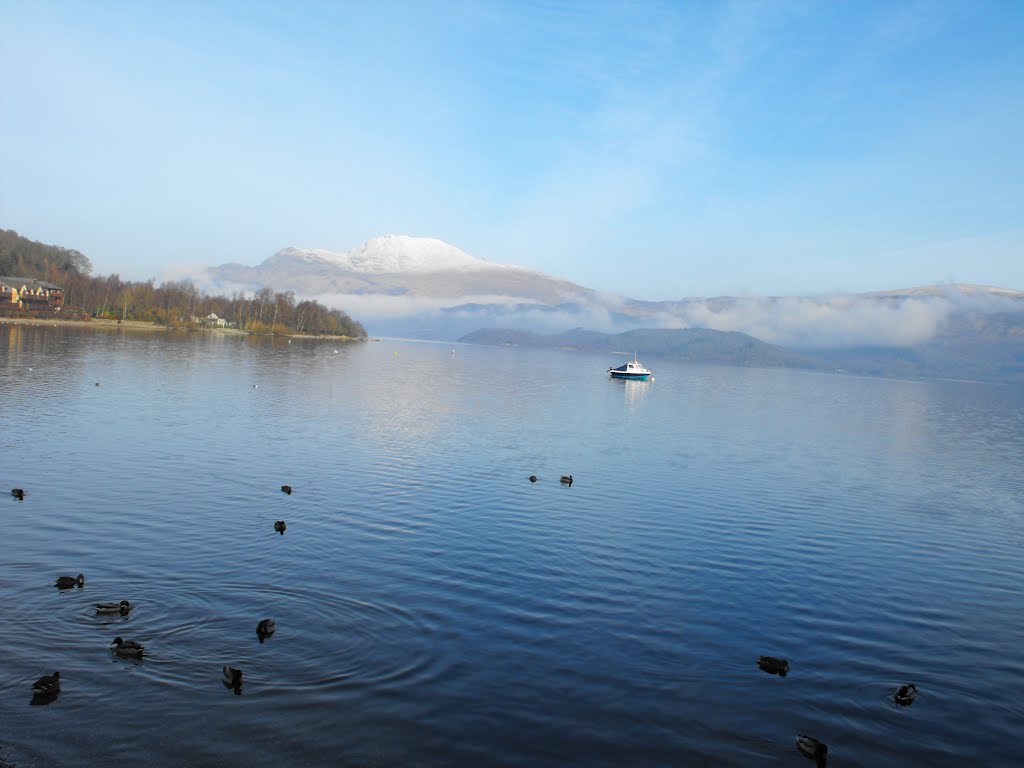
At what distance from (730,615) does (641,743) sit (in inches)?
340

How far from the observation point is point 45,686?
1501 cm

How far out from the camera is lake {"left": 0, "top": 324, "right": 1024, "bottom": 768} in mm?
15039

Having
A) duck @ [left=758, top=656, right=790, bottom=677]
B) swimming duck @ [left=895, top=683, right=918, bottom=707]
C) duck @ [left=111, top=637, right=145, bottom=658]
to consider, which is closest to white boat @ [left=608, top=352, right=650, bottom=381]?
duck @ [left=758, top=656, right=790, bottom=677]

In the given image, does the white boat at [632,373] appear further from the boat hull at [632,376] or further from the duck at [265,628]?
the duck at [265,628]

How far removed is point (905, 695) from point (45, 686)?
1935 centimetres

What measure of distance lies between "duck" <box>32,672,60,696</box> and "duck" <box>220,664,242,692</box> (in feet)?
10.8

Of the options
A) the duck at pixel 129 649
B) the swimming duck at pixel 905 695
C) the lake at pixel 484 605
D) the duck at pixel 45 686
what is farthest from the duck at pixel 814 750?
the duck at pixel 45 686

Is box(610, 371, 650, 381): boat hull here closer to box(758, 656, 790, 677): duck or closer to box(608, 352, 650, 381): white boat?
box(608, 352, 650, 381): white boat

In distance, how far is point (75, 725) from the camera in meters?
14.2

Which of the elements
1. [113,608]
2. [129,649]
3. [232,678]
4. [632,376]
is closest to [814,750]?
[232,678]

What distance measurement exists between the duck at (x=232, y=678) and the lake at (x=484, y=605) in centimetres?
16

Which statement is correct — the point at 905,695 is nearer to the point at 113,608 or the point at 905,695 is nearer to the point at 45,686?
the point at 45,686

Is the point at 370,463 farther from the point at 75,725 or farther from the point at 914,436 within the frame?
the point at 914,436

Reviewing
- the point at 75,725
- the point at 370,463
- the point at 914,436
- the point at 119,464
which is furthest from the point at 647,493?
the point at 914,436
